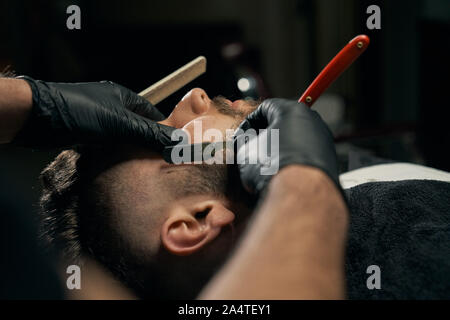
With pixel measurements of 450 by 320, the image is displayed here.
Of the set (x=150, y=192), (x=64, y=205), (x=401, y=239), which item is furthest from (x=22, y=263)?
(x=401, y=239)

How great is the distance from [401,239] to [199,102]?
0.53 meters

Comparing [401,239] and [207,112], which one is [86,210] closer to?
[207,112]

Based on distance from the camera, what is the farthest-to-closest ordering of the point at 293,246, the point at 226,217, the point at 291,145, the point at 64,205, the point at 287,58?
1. the point at 287,58
2. the point at 64,205
3. the point at 226,217
4. the point at 291,145
5. the point at 293,246

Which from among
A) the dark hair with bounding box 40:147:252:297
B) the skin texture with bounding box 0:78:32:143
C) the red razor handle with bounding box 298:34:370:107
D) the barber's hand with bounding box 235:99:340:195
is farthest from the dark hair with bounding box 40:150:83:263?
the red razor handle with bounding box 298:34:370:107

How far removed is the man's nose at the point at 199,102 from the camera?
87 cm

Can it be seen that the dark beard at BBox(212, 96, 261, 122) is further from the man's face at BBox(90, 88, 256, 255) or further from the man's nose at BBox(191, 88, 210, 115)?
the man's face at BBox(90, 88, 256, 255)

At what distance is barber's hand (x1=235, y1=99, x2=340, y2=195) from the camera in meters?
0.58

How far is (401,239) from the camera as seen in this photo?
779 millimetres

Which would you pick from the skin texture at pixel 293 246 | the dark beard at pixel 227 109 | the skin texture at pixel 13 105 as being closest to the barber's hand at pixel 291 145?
the skin texture at pixel 293 246

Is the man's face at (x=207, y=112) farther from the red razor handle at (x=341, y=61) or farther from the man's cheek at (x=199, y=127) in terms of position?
the red razor handle at (x=341, y=61)

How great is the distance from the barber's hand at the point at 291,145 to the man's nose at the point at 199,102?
0.53ft

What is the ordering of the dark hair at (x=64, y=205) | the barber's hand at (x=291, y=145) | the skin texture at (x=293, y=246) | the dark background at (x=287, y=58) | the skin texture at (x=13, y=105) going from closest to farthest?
1. the skin texture at (x=293, y=246)
2. the barber's hand at (x=291, y=145)
3. the skin texture at (x=13, y=105)
4. the dark hair at (x=64, y=205)
5. the dark background at (x=287, y=58)

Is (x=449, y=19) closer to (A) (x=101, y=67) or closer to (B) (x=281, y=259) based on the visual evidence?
(B) (x=281, y=259)

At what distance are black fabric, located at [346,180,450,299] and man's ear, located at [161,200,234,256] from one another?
0.30 meters
